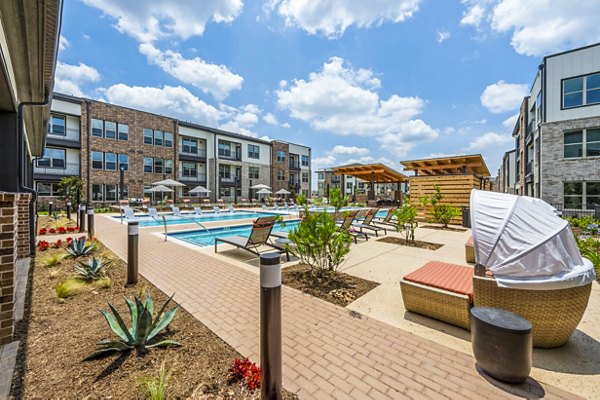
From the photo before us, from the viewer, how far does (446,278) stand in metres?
3.79

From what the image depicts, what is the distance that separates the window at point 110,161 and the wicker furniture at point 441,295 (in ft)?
102

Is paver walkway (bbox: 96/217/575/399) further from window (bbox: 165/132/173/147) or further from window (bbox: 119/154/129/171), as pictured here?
window (bbox: 165/132/173/147)

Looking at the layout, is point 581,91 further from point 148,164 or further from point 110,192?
point 110,192

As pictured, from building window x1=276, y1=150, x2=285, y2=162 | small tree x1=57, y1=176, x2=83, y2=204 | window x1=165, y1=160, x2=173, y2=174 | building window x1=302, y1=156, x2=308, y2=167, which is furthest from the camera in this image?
building window x1=302, y1=156, x2=308, y2=167

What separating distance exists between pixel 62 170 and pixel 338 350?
3095cm

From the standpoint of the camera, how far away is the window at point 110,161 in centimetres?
2597

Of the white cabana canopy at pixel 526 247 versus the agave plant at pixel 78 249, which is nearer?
the white cabana canopy at pixel 526 247

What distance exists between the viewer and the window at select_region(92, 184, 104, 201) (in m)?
25.2

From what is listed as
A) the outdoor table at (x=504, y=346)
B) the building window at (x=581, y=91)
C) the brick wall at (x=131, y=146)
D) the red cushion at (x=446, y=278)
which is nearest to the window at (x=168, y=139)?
the brick wall at (x=131, y=146)

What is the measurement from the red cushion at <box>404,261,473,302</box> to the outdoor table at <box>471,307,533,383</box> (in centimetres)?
89

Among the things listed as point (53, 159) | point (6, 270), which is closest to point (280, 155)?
point (53, 159)

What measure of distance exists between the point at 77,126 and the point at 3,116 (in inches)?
985

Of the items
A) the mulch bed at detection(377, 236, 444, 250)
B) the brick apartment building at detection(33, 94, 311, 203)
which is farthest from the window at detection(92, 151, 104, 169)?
the mulch bed at detection(377, 236, 444, 250)

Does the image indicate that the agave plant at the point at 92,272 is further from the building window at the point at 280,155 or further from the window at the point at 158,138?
the building window at the point at 280,155
